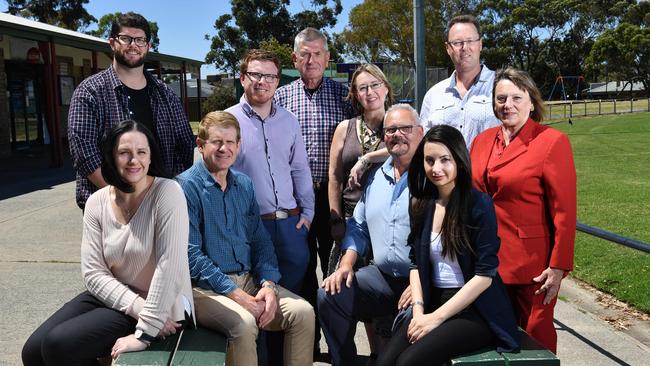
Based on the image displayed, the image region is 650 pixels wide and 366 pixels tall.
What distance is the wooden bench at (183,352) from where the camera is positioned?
9.16ft

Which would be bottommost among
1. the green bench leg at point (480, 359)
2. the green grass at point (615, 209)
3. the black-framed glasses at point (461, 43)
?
the green grass at point (615, 209)

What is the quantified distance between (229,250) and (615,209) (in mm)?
8318

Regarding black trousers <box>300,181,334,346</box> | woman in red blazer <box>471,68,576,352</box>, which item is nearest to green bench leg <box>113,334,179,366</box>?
black trousers <box>300,181,334,346</box>

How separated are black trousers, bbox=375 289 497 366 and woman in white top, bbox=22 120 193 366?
0.96 m

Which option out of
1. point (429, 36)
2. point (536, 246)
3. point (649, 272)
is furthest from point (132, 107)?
point (429, 36)

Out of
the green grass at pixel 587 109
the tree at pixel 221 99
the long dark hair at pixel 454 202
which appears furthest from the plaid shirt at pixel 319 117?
the green grass at pixel 587 109

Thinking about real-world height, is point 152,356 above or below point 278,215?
below

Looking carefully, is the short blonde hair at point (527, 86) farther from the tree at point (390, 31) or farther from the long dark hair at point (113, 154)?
the tree at point (390, 31)

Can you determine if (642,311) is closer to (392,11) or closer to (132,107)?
(132,107)

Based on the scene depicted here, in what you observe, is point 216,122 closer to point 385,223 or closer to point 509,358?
point 385,223

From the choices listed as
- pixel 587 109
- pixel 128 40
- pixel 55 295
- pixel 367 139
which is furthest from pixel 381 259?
pixel 587 109

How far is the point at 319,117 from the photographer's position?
172 inches

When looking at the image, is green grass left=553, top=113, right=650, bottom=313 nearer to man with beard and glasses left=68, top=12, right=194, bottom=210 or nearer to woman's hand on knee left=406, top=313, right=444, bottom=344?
woman's hand on knee left=406, top=313, right=444, bottom=344

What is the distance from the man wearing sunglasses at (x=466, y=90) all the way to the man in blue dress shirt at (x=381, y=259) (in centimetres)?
50
